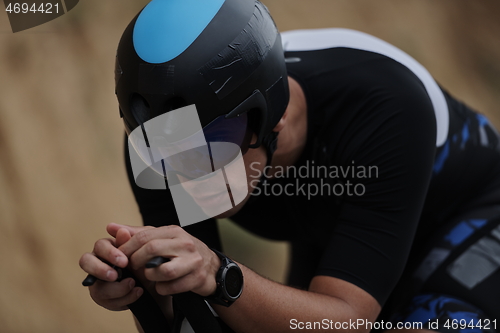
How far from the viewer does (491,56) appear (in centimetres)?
411

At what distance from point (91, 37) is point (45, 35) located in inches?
10.4

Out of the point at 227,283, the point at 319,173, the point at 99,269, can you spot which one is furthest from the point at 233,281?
the point at 319,173

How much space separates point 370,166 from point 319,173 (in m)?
0.19

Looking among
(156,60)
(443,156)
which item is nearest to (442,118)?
(443,156)

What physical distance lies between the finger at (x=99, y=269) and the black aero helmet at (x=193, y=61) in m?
0.31

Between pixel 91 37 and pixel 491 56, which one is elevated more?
pixel 91 37

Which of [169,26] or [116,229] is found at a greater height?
[169,26]

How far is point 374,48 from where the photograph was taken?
138 cm

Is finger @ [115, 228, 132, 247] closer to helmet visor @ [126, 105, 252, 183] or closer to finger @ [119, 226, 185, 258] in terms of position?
finger @ [119, 226, 185, 258]

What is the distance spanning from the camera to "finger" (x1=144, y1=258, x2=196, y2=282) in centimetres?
76

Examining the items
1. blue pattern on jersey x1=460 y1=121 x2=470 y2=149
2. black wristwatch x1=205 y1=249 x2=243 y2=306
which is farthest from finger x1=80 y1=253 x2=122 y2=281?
blue pattern on jersey x1=460 y1=121 x2=470 y2=149

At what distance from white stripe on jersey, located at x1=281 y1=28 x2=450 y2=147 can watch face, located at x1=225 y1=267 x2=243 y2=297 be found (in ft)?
2.42

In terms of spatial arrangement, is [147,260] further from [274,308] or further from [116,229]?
[274,308]

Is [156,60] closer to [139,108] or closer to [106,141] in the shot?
[139,108]
